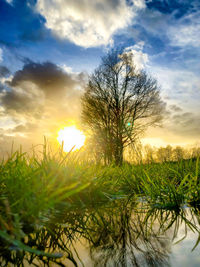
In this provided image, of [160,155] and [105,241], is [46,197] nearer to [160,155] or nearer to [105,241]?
[105,241]

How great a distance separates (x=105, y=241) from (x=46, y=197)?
0.40 m

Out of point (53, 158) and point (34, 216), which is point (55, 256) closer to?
point (34, 216)

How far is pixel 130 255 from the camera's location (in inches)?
29.6

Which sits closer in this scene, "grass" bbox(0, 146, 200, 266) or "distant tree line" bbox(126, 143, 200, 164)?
"grass" bbox(0, 146, 200, 266)

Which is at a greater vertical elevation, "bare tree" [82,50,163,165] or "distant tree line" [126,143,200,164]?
"bare tree" [82,50,163,165]

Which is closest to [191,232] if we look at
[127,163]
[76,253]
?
[76,253]

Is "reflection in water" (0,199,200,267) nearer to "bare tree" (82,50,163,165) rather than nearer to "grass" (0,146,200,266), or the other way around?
"grass" (0,146,200,266)

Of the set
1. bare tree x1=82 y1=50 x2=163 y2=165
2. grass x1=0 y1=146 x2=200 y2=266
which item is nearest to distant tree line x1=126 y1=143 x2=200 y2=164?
grass x1=0 y1=146 x2=200 y2=266

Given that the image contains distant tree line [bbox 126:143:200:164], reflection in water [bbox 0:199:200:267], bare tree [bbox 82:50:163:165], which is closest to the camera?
reflection in water [bbox 0:199:200:267]

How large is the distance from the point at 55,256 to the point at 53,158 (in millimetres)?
1394

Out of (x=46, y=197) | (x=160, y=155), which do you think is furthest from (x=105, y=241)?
(x=160, y=155)

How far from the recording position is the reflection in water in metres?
0.73

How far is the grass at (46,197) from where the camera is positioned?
76cm

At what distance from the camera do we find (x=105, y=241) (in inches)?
36.1
